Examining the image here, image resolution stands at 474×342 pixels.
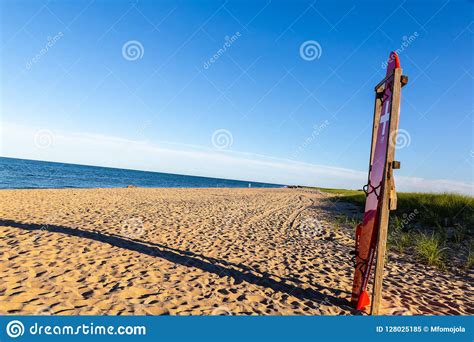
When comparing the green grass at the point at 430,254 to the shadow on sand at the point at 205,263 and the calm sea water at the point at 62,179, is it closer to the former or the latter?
the shadow on sand at the point at 205,263

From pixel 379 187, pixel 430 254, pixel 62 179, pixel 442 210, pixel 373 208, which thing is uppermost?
pixel 379 187

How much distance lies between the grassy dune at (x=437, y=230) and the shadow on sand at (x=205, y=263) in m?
4.11

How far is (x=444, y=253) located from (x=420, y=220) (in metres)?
4.16

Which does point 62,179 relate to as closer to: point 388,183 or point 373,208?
point 373,208

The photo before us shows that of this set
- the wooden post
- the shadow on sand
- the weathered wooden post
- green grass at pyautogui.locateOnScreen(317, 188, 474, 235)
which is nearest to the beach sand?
the shadow on sand

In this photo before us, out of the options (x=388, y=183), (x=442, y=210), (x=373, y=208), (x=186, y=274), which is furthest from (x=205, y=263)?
(x=442, y=210)

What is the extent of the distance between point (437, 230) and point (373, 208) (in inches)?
312

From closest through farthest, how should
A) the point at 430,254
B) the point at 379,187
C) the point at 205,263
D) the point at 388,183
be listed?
the point at 388,183, the point at 379,187, the point at 205,263, the point at 430,254

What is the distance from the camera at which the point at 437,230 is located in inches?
402

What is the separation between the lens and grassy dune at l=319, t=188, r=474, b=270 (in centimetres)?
729

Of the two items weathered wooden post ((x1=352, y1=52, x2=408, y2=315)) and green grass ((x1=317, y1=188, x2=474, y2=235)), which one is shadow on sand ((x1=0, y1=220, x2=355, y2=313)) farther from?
green grass ((x1=317, y1=188, x2=474, y2=235))

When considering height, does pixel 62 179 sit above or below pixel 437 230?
below

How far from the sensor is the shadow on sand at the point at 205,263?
4820mm

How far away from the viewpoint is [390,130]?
3891 millimetres
